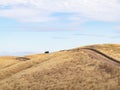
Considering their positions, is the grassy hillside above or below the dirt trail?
below

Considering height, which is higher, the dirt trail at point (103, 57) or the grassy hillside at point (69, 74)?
the dirt trail at point (103, 57)

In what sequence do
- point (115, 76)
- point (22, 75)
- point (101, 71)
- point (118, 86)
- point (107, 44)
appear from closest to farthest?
1. point (118, 86)
2. point (115, 76)
3. point (101, 71)
4. point (22, 75)
5. point (107, 44)

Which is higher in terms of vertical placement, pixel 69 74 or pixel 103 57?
pixel 103 57

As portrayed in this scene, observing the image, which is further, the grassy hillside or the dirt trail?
the dirt trail

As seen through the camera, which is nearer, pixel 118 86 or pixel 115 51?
pixel 118 86

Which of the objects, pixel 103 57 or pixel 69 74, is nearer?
pixel 69 74

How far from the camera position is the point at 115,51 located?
96500mm

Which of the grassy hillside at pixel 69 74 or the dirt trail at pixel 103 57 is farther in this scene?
the dirt trail at pixel 103 57

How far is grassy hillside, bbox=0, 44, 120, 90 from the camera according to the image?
65.6 meters

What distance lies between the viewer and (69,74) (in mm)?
71500

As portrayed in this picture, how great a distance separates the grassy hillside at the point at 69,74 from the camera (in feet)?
215

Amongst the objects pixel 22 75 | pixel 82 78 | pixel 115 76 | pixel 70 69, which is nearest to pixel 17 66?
pixel 22 75

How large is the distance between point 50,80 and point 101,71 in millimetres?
9389

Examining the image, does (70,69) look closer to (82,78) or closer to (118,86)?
(82,78)
